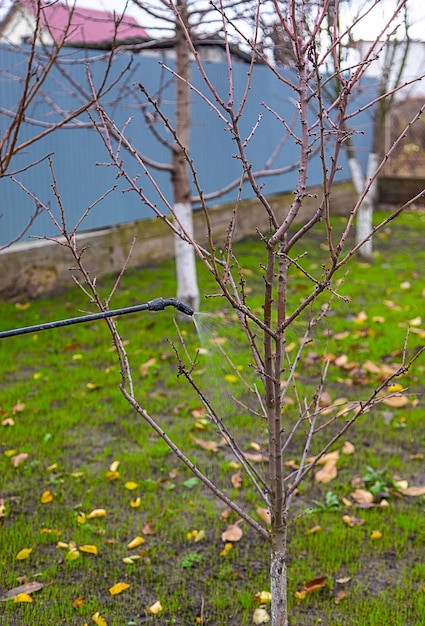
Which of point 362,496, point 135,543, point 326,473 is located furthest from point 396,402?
point 135,543

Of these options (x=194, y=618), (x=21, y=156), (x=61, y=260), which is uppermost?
(x=21, y=156)

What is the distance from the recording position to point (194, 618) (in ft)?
9.29

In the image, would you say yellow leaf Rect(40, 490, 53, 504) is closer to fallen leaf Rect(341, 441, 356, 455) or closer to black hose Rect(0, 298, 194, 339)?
fallen leaf Rect(341, 441, 356, 455)

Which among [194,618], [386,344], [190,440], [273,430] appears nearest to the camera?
[273,430]

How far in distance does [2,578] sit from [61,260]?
5.16m

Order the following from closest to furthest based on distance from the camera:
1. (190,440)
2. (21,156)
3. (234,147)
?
(190,440), (21,156), (234,147)

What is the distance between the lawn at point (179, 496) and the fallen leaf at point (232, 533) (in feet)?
0.13

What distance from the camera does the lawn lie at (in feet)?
9.59

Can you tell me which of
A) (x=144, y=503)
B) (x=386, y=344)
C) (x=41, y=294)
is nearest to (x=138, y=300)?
(x=41, y=294)

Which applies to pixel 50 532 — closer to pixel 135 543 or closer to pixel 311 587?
pixel 135 543

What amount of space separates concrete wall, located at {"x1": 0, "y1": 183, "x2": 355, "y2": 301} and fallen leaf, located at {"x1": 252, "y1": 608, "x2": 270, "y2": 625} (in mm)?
4138

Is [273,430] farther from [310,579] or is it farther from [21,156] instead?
[21,156]

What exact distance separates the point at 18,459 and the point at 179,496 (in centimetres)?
98

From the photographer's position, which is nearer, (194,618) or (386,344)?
(194,618)
